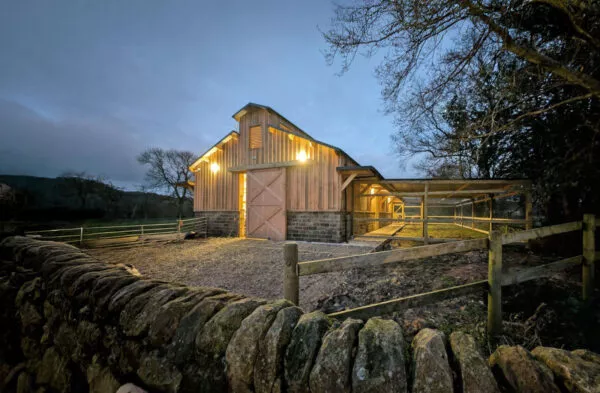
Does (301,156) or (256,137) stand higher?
(256,137)

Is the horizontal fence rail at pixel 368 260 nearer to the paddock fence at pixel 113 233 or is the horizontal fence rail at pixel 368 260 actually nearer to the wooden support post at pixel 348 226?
the wooden support post at pixel 348 226

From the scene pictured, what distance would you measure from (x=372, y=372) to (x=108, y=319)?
1876mm

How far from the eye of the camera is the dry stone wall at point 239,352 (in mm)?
984

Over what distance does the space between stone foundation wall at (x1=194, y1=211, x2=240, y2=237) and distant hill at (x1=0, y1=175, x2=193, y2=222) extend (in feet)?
30.5

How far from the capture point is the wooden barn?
28.2ft

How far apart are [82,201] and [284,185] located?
1906cm

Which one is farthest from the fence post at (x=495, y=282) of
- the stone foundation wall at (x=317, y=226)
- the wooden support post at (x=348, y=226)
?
the wooden support post at (x=348, y=226)

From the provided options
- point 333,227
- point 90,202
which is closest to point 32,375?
point 333,227

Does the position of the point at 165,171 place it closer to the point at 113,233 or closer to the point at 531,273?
the point at 113,233

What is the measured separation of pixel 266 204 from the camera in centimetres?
993

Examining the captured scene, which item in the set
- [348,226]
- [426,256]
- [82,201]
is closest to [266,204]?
[348,226]

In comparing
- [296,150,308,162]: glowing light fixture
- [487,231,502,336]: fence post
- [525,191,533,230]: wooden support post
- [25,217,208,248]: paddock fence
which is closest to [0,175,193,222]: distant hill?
[25,217,208,248]: paddock fence

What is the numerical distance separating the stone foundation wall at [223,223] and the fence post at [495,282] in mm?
9648

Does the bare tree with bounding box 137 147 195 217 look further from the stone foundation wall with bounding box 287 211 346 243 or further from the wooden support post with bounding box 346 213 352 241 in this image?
the wooden support post with bounding box 346 213 352 241
